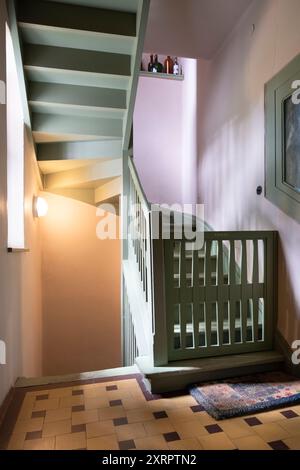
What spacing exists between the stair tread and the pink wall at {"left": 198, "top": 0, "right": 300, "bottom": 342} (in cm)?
23

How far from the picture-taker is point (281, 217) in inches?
93.1

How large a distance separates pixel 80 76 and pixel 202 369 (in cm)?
252

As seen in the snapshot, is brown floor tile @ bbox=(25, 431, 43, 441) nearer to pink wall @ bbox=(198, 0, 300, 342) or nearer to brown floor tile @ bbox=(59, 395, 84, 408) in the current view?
brown floor tile @ bbox=(59, 395, 84, 408)

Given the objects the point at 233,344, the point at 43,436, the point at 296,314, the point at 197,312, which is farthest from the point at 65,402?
the point at 296,314

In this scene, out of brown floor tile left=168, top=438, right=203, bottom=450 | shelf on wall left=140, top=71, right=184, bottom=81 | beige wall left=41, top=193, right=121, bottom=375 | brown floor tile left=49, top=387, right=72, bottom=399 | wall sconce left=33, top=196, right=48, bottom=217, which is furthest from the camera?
shelf on wall left=140, top=71, right=184, bottom=81

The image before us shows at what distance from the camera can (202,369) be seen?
6.89 feet

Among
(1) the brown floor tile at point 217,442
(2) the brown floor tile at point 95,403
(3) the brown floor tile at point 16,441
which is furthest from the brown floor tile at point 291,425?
(3) the brown floor tile at point 16,441

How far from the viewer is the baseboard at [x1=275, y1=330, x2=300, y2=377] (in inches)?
86.6

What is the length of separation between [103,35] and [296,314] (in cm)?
256

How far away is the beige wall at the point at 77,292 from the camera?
4047mm

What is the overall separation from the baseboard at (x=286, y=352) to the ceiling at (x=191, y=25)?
2937 mm

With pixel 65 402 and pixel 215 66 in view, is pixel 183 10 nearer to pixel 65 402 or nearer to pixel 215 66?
pixel 215 66

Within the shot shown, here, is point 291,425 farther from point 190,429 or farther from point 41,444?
point 41,444

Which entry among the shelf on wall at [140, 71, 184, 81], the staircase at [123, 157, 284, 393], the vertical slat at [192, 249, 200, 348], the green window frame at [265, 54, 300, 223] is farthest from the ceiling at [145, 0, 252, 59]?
the vertical slat at [192, 249, 200, 348]
